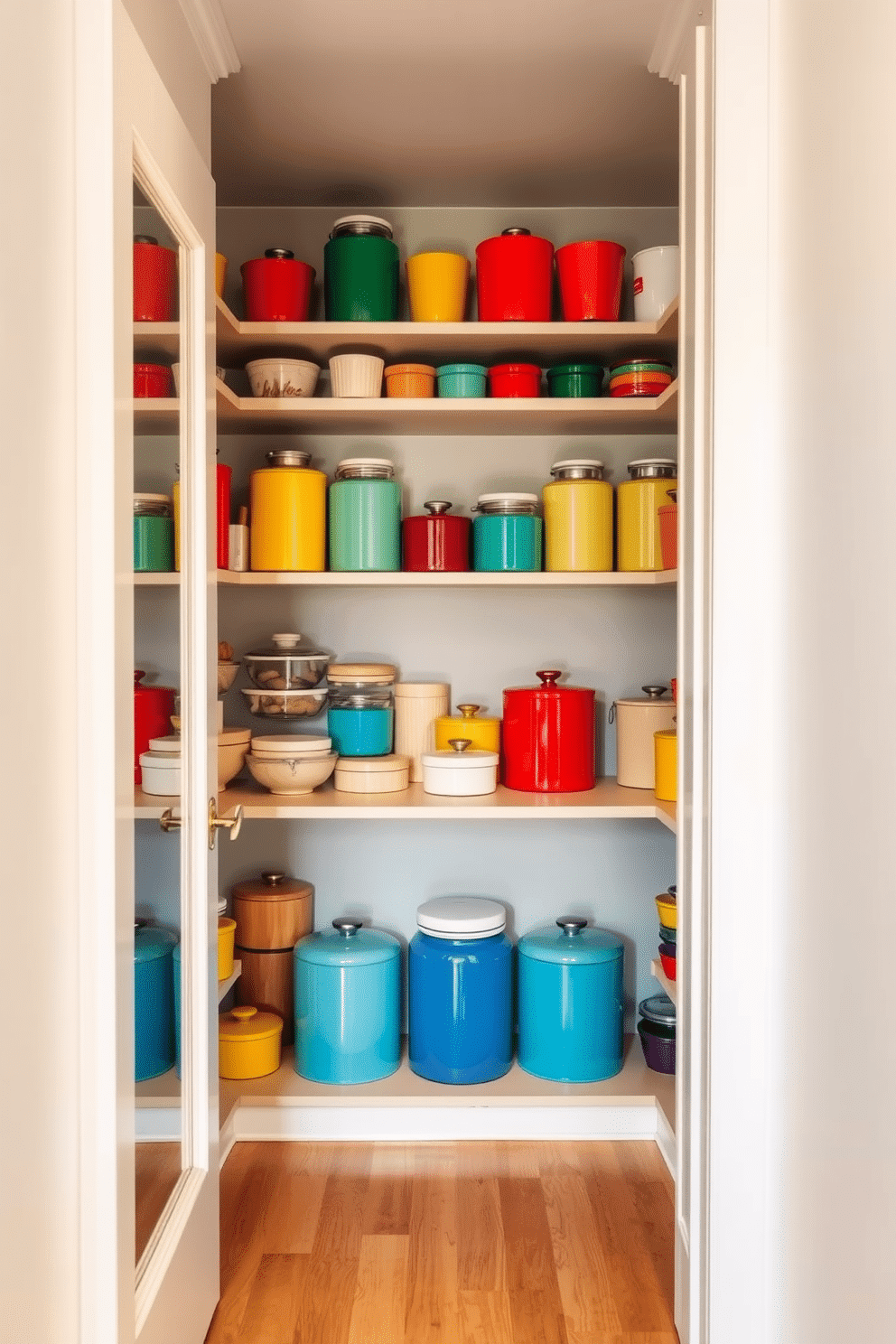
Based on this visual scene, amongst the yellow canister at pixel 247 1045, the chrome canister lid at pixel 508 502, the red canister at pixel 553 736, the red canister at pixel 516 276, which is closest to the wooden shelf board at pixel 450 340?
the red canister at pixel 516 276

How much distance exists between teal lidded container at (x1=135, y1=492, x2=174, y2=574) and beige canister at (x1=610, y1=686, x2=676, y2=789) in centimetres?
137

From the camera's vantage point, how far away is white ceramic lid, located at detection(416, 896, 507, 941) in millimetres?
2680

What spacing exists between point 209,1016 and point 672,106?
6.56ft

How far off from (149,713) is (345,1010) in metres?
1.30

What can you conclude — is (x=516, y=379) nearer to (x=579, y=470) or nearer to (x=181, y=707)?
(x=579, y=470)

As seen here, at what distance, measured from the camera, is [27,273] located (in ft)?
3.64

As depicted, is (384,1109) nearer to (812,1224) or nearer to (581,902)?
(581,902)

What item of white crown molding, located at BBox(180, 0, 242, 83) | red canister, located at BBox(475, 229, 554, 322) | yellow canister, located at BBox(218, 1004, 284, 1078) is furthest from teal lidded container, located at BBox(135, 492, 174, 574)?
yellow canister, located at BBox(218, 1004, 284, 1078)

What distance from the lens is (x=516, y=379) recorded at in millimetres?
2621

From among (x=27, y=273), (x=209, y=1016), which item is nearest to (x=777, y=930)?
Answer: (x=209, y=1016)

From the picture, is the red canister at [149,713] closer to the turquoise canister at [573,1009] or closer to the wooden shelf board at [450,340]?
the wooden shelf board at [450,340]

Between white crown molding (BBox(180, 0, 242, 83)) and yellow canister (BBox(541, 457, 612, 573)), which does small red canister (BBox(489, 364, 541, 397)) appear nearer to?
yellow canister (BBox(541, 457, 612, 573))

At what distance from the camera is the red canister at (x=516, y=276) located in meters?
2.55

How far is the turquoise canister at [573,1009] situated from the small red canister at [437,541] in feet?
3.20
